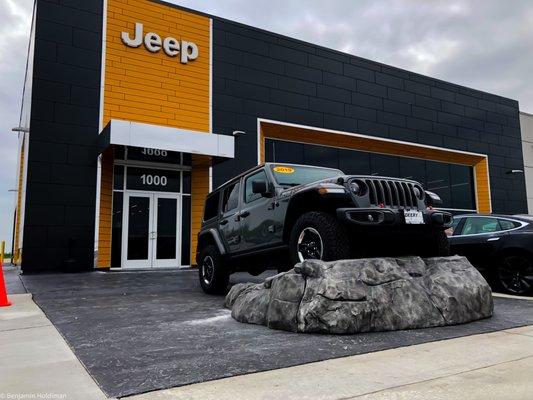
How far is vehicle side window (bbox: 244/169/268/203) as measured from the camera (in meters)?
6.62

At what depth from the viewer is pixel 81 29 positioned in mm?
13156

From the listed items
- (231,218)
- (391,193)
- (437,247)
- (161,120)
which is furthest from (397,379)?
(161,120)

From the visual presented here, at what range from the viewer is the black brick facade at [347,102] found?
1541cm

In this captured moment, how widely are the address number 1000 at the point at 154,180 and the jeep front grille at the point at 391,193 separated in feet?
32.3

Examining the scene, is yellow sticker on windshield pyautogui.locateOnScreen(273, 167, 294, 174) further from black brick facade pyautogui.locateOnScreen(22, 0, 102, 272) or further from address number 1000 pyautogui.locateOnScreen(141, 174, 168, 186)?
address number 1000 pyautogui.locateOnScreen(141, 174, 168, 186)

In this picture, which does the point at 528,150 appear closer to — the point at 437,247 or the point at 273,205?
the point at 437,247

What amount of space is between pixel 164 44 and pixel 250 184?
9.20 metres

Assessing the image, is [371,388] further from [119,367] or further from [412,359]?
[119,367]

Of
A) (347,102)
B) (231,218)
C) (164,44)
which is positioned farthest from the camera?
(347,102)

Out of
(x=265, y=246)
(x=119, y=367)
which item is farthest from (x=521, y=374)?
(x=265, y=246)

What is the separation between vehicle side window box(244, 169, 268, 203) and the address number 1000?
7499 millimetres

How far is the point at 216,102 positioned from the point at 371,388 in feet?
43.1

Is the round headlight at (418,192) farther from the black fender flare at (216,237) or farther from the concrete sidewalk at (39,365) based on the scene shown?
the concrete sidewalk at (39,365)

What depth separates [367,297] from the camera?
15.5 ft
